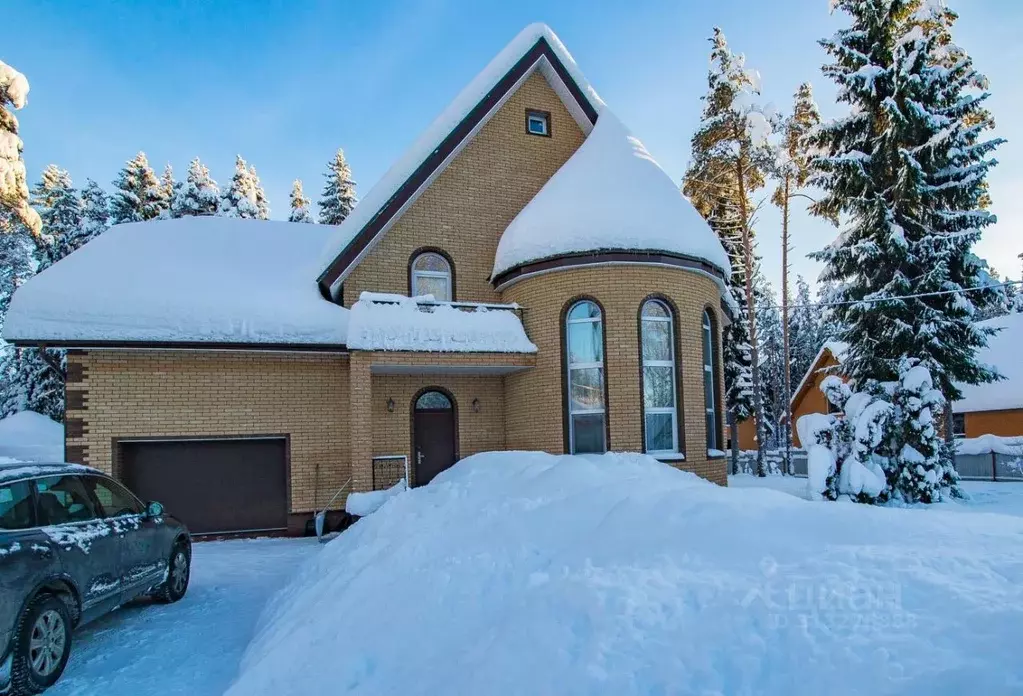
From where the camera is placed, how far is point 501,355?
41.4 ft

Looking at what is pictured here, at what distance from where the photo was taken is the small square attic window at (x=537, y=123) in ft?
50.0

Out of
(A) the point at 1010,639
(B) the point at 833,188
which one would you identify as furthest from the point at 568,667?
(B) the point at 833,188

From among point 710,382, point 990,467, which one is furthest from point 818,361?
point 710,382

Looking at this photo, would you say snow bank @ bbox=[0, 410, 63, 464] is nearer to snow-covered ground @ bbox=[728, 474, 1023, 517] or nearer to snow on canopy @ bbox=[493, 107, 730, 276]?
snow on canopy @ bbox=[493, 107, 730, 276]

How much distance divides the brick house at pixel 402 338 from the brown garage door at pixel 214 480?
0.09 ft

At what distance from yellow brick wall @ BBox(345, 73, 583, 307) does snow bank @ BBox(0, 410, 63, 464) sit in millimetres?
14685

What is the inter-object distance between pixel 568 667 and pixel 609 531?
144 cm

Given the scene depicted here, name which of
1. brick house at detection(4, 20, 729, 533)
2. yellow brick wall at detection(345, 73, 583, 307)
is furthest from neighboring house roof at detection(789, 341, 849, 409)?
yellow brick wall at detection(345, 73, 583, 307)

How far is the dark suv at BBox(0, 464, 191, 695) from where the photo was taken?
487 cm

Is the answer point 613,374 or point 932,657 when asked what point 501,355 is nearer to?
point 613,374

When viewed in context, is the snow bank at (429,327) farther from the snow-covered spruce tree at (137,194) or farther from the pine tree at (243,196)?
the snow-covered spruce tree at (137,194)

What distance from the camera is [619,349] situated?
40.7 feet

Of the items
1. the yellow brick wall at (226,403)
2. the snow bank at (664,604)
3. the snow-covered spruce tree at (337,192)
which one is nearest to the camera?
the snow bank at (664,604)

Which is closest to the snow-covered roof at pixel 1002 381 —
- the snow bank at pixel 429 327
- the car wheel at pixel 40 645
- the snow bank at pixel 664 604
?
the snow bank at pixel 429 327
